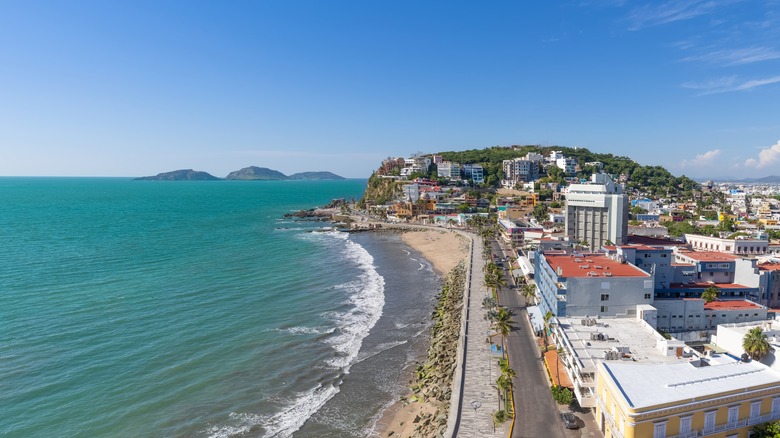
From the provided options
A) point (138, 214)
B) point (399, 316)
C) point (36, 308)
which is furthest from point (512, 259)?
point (138, 214)

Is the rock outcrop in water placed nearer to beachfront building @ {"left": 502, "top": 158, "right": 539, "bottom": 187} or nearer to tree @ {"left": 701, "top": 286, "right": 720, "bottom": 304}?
tree @ {"left": 701, "top": 286, "right": 720, "bottom": 304}

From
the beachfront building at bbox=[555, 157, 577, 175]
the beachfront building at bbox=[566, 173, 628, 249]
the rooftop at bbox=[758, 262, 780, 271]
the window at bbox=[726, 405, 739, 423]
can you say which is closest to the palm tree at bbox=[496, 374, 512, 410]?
the window at bbox=[726, 405, 739, 423]

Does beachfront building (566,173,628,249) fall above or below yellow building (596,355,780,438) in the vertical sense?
above

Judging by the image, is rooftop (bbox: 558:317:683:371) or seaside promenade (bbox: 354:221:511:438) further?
rooftop (bbox: 558:317:683:371)

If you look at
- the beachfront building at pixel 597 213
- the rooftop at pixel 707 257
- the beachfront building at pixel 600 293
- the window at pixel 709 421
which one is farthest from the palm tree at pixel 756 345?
the beachfront building at pixel 597 213

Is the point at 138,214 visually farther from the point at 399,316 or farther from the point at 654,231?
the point at 654,231
